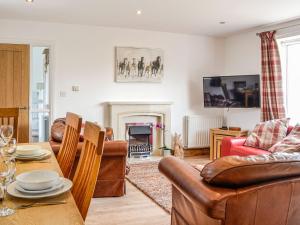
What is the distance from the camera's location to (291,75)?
17.8ft

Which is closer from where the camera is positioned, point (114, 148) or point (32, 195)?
point (32, 195)

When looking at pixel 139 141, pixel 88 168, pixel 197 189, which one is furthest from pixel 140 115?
pixel 88 168

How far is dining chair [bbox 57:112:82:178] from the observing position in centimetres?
204

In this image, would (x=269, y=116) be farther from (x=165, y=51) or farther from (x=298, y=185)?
(x=298, y=185)

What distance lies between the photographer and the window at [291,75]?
532cm

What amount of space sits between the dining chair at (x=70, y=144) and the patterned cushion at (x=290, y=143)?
274cm

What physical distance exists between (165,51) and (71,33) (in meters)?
1.81

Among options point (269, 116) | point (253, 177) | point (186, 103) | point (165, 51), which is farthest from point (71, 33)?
point (253, 177)

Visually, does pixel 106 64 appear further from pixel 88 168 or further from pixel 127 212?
pixel 88 168

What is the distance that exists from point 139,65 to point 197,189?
4565 millimetres

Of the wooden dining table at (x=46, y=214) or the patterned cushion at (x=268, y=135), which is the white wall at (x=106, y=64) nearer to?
the patterned cushion at (x=268, y=135)

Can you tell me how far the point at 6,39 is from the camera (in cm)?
525

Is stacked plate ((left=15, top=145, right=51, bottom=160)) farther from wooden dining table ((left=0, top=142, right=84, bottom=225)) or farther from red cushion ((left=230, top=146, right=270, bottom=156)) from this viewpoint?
red cushion ((left=230, top=146, right=270, bottom=156))

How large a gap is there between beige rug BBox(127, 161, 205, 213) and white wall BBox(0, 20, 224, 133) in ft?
4.07
